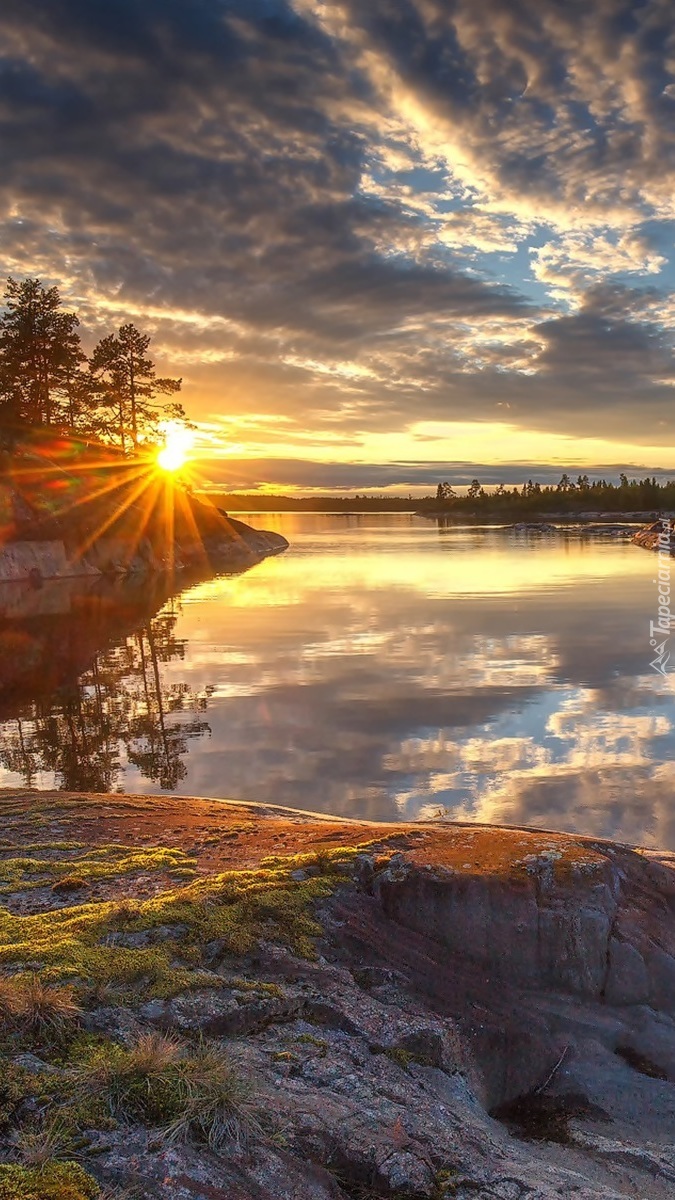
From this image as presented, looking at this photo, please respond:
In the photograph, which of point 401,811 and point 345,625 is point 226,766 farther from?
point 345,625

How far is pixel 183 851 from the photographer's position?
33.3 feet

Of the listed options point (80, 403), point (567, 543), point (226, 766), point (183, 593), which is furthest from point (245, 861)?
point (567, 543)

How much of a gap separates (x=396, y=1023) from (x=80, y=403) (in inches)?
3181

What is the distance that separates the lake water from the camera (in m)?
14.5

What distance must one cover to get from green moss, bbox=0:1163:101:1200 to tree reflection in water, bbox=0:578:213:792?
35.7 feet

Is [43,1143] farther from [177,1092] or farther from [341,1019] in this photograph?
[341,1019]

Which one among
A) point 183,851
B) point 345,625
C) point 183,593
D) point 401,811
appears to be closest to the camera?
point 183,851

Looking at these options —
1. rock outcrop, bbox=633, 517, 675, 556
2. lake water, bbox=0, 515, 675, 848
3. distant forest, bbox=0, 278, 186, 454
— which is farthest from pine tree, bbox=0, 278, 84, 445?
rock outcrop, bbox=633, 517, 675, 556

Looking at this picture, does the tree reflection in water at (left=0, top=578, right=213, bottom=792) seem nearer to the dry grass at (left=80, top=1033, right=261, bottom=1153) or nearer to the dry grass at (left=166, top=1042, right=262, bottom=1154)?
the dry grass at (left=80, top=1033, right=261, bottom=1153)

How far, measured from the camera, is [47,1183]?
413 centimetres

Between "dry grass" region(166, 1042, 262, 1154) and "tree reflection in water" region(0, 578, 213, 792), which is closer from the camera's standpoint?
"dry grass" region(166, 1042, 262, 1154)

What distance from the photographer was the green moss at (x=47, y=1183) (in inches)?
159

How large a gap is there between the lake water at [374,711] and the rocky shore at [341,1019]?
176 inches

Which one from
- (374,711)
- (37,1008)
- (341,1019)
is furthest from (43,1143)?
(374,711)
